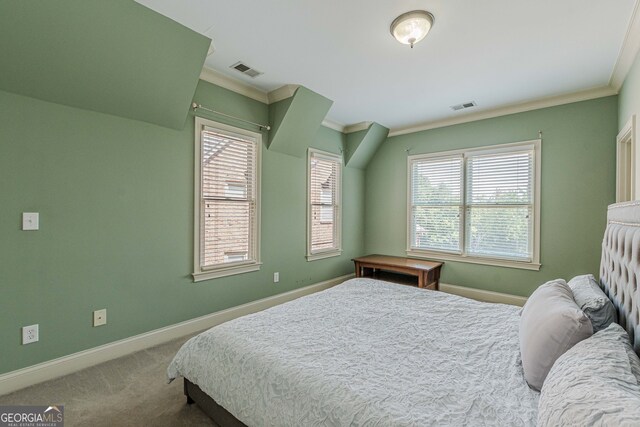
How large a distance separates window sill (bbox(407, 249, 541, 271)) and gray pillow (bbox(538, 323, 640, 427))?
2.95m

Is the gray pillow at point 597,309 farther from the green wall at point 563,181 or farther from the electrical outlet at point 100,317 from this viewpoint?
the electrical outlet at point 100,317

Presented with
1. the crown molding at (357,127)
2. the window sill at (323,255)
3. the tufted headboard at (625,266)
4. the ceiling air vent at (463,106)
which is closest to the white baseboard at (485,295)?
the window sill at (323,255)

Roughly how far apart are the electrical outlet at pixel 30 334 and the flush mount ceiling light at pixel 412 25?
343 centimetres

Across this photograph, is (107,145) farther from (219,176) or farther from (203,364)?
(203,364)

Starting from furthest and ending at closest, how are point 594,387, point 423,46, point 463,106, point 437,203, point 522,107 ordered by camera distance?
point 437,203, point 463,106, point 522,107, point 423,46, point 594,387

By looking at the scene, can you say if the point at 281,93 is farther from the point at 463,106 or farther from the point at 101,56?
the point at 463,106

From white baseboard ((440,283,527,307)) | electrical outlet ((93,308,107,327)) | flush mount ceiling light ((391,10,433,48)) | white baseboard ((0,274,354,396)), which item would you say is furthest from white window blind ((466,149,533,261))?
electrical outlet ((93,308,107,327))

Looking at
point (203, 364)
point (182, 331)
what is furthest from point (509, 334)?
point (182, 331)

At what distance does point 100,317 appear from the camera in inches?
91.7

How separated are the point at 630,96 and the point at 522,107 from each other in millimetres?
1126

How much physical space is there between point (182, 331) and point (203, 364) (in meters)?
1.48

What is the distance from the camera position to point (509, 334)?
1.63 m

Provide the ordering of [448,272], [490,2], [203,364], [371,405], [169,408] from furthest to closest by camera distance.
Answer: [448,272], [490,2], [169,408], [203,364], [371,405]

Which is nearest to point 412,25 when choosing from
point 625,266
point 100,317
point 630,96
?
point 625,266
